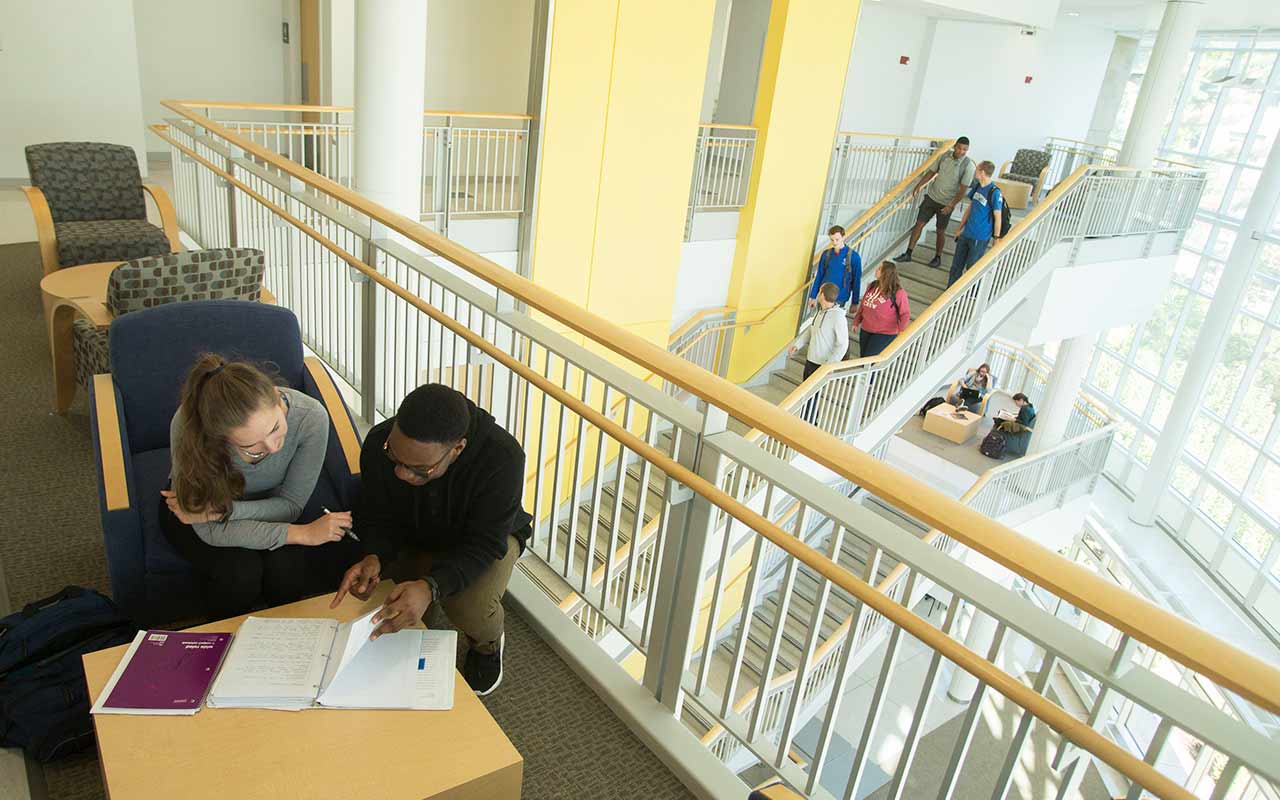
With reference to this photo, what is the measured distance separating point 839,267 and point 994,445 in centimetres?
588

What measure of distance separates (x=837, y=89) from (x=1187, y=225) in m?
5.66

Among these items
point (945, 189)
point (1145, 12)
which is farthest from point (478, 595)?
point (1145, 12)

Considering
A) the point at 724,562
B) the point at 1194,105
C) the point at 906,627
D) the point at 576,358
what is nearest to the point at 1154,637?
the point at 906,627

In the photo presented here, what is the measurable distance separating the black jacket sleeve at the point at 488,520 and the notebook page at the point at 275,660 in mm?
362

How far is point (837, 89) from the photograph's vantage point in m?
11.0

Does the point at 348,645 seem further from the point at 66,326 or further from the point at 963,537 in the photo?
the point at 66,326

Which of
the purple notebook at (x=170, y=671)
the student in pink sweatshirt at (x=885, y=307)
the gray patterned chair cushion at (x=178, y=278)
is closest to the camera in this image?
the purple notebook at (x=170, y=671)

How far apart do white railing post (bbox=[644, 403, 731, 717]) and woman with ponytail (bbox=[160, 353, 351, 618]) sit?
3.04 feet

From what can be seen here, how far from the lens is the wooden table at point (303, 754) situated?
1.67m

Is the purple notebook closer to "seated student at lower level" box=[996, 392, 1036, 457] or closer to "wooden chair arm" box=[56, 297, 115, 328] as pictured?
"wooden chair arm" box=[56, 297, 115, 328]

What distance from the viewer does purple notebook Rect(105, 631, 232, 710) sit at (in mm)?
1797

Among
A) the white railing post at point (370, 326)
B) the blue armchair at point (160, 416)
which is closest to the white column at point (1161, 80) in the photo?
the white railing post at point (370, 326)

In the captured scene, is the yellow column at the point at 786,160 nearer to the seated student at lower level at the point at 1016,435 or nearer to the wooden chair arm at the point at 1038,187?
the wooden chair arm at the point at 1038,187

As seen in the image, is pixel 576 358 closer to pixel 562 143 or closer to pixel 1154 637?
pixel 1154 637
